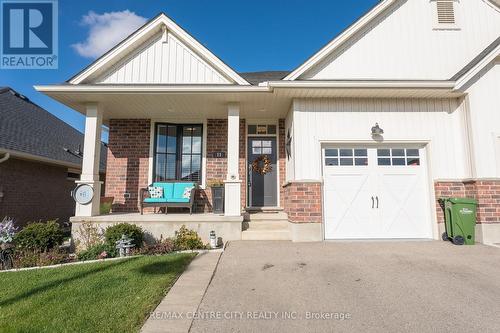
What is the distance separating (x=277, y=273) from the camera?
400cm

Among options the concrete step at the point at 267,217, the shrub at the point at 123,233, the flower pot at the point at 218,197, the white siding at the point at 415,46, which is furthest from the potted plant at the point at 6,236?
the white siding at the point at 415,46

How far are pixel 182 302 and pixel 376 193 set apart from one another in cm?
506

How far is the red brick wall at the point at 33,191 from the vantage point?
8.12 metres

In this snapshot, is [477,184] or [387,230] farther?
[387,230]

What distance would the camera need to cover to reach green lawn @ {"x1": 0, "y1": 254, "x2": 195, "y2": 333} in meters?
2.57

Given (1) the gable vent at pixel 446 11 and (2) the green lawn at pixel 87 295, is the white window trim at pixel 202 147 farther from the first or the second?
(1) the gable vent at pixel 446 11

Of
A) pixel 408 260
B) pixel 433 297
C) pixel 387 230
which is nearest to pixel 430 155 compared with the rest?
pixel 387 230

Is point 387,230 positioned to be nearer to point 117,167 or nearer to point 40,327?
point 40,327

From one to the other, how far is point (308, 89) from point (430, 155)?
10.7 ft

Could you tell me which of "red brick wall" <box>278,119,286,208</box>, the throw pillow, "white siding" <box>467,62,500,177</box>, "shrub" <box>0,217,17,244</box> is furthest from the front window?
"white siding" <box>467,62,500,177</box>

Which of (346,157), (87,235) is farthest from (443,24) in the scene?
(87,235)

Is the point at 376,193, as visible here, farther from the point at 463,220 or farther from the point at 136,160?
the point at 136,160

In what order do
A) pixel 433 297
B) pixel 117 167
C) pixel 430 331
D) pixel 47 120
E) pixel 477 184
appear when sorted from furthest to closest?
pixel 47 120, pixel 117 167, pixel 477 184, pixel 433 297, pixel 430 331

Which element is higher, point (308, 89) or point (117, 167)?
point (308, 89)
